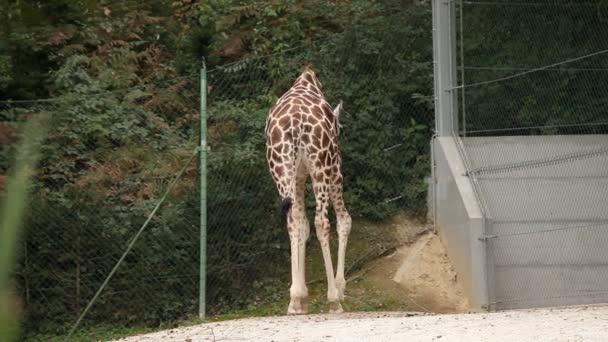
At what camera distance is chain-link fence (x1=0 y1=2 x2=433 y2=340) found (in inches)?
400

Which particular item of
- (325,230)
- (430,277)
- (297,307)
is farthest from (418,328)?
(430,277)

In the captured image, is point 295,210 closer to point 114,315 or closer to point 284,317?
point 284,317

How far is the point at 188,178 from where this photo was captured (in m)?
11.0

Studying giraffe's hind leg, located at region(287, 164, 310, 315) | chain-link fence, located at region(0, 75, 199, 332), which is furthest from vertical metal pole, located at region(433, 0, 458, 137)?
chain-link fence, located at region(0, 75, 199, 332)

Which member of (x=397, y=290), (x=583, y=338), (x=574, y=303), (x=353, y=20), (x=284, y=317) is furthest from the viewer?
(x=353, y=20)

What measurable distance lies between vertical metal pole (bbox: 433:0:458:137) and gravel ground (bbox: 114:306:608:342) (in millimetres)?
3290

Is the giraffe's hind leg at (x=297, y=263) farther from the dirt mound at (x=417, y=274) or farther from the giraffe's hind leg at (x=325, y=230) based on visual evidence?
the dirt mound at (x=417, y=274)

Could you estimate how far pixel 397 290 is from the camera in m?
11.2

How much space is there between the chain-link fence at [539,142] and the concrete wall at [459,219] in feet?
0.36

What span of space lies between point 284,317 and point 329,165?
66.2 inches

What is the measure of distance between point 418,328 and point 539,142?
373cm

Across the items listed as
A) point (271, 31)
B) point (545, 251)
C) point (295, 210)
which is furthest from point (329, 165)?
point (271, 31)

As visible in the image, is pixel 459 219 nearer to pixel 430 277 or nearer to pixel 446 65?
pixel 430 277

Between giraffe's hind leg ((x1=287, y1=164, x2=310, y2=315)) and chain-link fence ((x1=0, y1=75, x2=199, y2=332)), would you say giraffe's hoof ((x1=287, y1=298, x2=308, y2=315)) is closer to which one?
giraffe's hind leg ((x1=287, y1=164, x2=310, y2=315))
